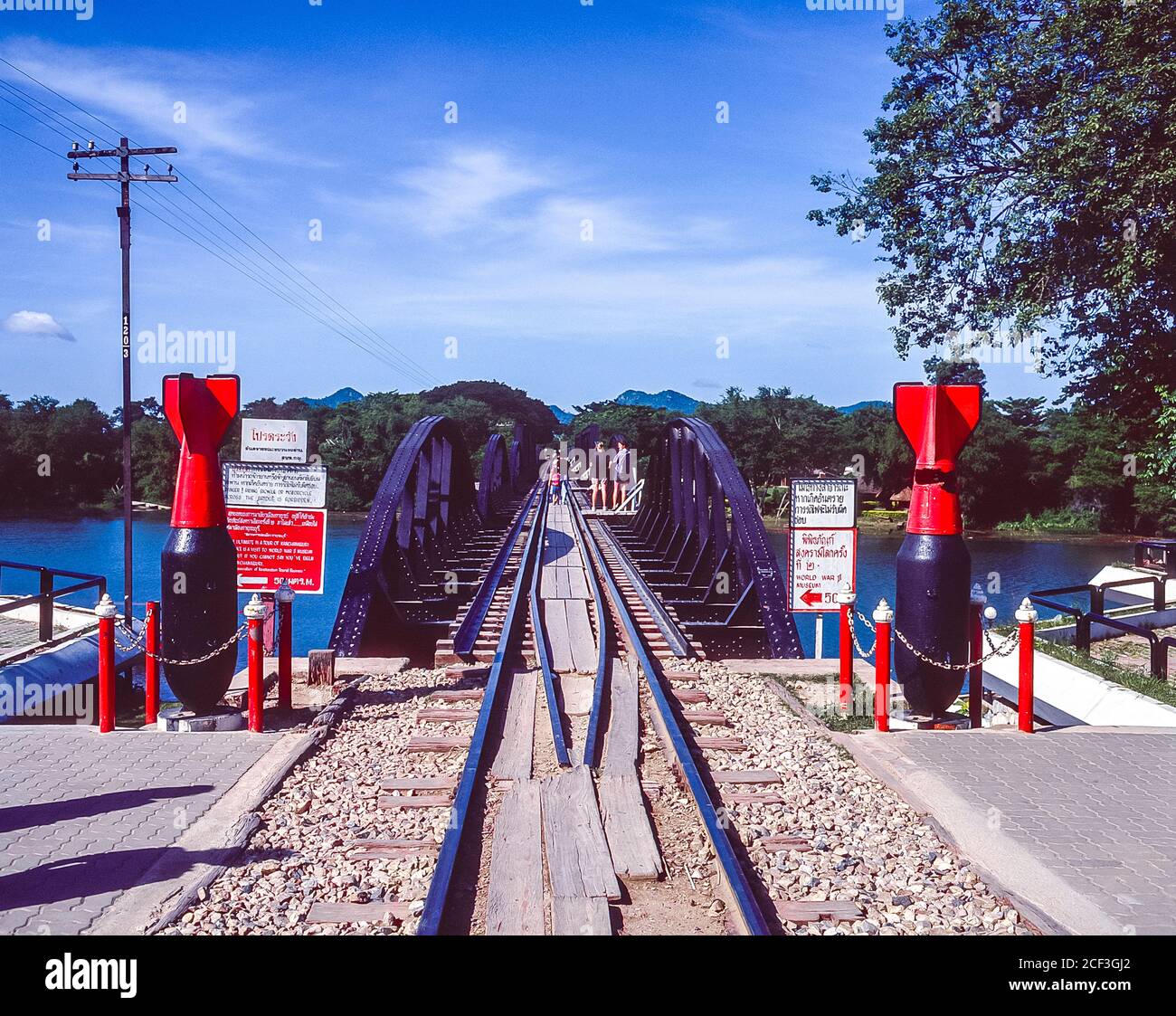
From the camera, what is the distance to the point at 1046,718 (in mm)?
9828

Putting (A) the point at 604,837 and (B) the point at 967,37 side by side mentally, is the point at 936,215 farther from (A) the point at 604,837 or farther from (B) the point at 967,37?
(A) the point at 604,837

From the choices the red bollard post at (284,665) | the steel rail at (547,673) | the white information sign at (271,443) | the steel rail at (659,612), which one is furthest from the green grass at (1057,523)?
the red bollard post at (284,665)

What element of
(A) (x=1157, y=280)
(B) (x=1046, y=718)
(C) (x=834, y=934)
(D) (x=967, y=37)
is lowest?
(B) (x=1046, y=718)

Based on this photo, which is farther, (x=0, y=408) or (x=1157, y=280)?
(x=0, y=408)

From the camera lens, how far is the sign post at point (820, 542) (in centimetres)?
929

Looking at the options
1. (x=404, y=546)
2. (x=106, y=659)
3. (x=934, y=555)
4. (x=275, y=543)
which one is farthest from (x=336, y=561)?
(x=934, y=555)

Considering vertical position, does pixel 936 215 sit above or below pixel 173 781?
above

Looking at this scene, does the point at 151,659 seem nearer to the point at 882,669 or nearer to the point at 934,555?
the point at 882,669

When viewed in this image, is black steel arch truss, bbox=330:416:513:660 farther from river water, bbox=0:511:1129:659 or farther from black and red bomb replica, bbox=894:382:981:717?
black and red bomb replica, bbox=894:382:981:717

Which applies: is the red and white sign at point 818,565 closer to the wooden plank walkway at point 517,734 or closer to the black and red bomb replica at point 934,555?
the black and red bomb replica at point 934,555
